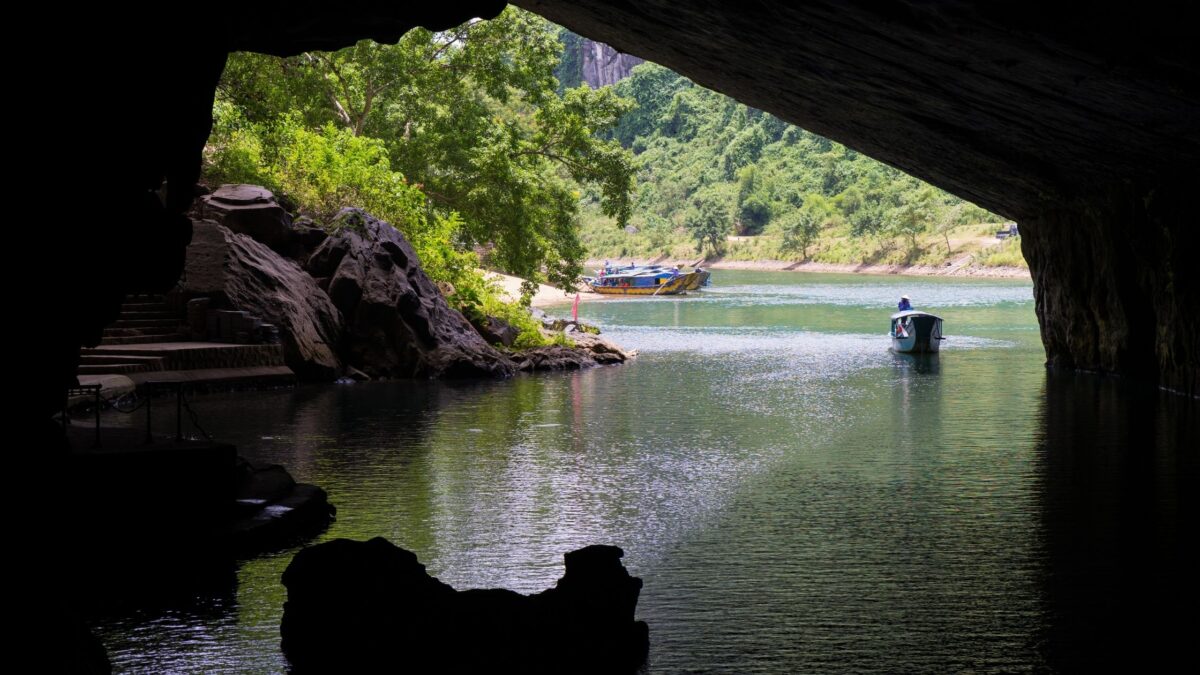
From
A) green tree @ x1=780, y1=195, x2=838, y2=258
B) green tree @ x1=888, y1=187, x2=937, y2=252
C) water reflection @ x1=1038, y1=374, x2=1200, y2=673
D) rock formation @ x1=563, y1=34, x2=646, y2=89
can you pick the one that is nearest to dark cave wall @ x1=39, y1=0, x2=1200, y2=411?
Answer: water reflection @ x1=1038, y1=374, x2=1200, y2=673

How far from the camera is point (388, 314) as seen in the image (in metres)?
24.9

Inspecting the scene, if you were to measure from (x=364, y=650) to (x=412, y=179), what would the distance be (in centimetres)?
2964

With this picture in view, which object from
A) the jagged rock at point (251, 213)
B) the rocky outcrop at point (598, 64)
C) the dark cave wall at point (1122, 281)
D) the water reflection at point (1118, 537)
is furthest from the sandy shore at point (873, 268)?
the water reflection at point (1118, 537)

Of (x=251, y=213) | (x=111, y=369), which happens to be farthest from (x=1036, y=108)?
(x=251, y=213)

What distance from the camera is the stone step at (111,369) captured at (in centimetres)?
1981

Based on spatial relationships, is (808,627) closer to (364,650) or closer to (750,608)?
(750,608)

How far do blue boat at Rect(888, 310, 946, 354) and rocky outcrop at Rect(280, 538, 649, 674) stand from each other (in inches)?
Answer: 889

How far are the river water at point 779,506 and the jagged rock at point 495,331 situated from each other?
3783 mm

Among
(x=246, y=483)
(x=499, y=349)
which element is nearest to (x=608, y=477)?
(x=246, y=483)

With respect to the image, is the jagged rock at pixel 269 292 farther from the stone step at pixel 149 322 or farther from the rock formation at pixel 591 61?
the rock formation at pixel 591 61

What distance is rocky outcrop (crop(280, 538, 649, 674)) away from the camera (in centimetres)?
704

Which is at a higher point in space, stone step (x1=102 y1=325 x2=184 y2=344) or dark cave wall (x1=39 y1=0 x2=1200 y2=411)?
dark cave wall (x1=39 y1=0 x2=1200 y2=411)

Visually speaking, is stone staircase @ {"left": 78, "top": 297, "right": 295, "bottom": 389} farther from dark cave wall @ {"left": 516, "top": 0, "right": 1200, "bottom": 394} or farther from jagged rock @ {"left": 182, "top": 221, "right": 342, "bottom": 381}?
dark cave wall @ {"left": 516, "top": 0, "right": 1200, "bottom": 394}

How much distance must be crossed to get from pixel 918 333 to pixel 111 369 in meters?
17.3
